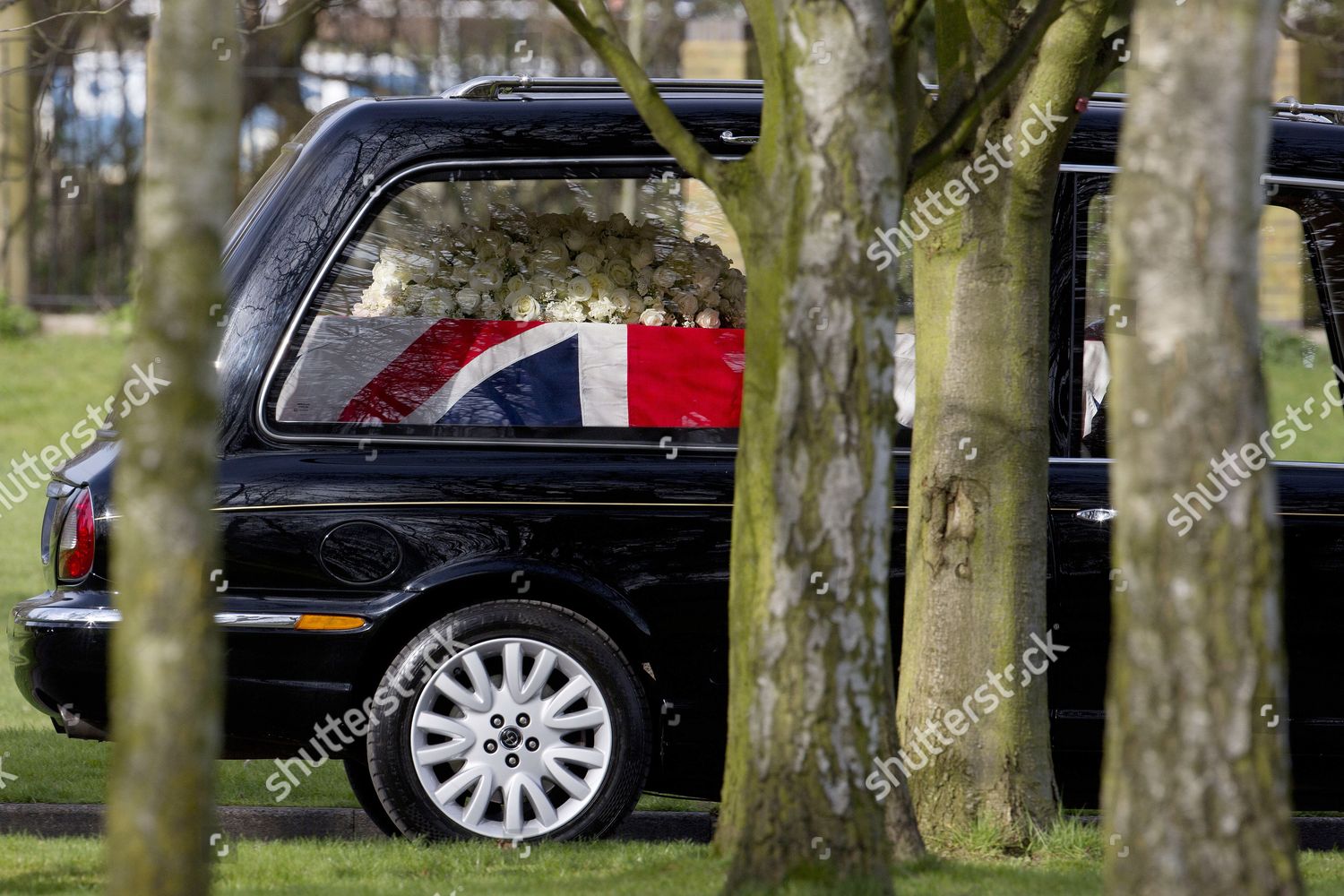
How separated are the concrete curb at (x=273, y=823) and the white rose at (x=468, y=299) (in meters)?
Answer: 1.69

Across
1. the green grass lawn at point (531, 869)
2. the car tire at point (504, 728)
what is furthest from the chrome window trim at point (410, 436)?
the green grass lawn at point (531, 869)

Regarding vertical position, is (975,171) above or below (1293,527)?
above

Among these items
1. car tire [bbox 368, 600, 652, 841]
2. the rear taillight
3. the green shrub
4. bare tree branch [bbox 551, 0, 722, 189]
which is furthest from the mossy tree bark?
the green shrub

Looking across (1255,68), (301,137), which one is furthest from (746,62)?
(1255,68)

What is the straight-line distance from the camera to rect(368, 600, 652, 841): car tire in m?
5.02

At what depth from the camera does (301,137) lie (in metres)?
5.47

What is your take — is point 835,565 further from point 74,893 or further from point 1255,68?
point 74,893

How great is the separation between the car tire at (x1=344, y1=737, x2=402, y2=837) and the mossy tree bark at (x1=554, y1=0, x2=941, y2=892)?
5.48 ft

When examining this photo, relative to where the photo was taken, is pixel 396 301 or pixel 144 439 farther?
pixel 396 301

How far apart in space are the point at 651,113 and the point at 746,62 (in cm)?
1429

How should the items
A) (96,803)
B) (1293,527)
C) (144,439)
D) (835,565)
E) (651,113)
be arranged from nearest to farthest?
(144,439)
(835,565)
(651,113)
(1293,527)
(96,803)

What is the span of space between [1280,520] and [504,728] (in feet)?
7.75

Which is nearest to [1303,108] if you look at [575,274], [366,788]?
[575,274]

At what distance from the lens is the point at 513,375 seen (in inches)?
209
